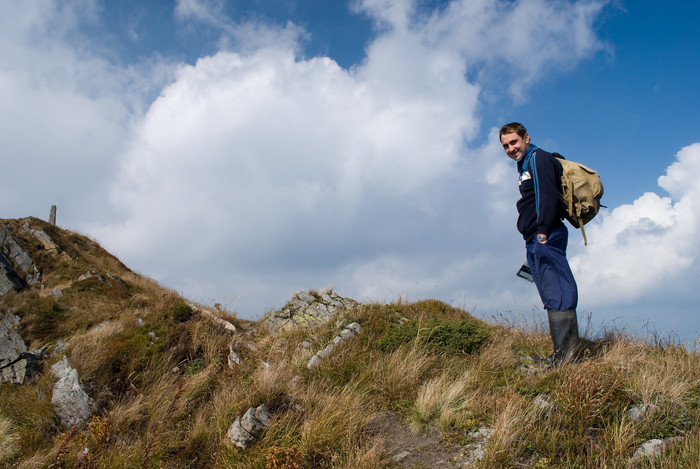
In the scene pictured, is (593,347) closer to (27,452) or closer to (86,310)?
(27,452)

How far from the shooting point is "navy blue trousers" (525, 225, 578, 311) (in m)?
5.29

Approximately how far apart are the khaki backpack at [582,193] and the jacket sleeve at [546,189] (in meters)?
0.14

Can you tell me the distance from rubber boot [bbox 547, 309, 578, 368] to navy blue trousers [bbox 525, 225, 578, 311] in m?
0.09

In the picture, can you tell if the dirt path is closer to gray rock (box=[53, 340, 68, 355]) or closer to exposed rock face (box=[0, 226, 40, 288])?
gray rock (box=[53, 340, 68, 355])

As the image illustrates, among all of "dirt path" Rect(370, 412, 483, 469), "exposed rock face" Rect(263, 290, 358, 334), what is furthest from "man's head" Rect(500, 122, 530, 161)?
"exposed rock face" Rect(263, 290, 358, 334)

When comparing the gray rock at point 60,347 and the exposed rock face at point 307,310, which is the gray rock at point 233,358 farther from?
the gray rock at point 60,347

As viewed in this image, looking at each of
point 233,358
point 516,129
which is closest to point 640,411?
point 516,129

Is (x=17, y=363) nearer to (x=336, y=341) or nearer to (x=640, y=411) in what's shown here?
(x=336, y=341)

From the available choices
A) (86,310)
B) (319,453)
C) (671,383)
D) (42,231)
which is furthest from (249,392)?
(42,231)

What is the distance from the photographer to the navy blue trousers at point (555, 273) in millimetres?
5293

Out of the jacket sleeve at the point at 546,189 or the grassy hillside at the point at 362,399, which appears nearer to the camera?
the grassy hillside at the point at 362,399

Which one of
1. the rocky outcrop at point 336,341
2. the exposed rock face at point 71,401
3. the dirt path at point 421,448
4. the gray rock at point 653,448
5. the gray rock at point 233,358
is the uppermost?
the rocky outcrop at point 336,341

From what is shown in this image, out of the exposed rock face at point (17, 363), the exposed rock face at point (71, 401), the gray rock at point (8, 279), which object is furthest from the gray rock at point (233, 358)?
the gray rock at point (8, 279)

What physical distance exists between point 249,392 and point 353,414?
1.58 metres
